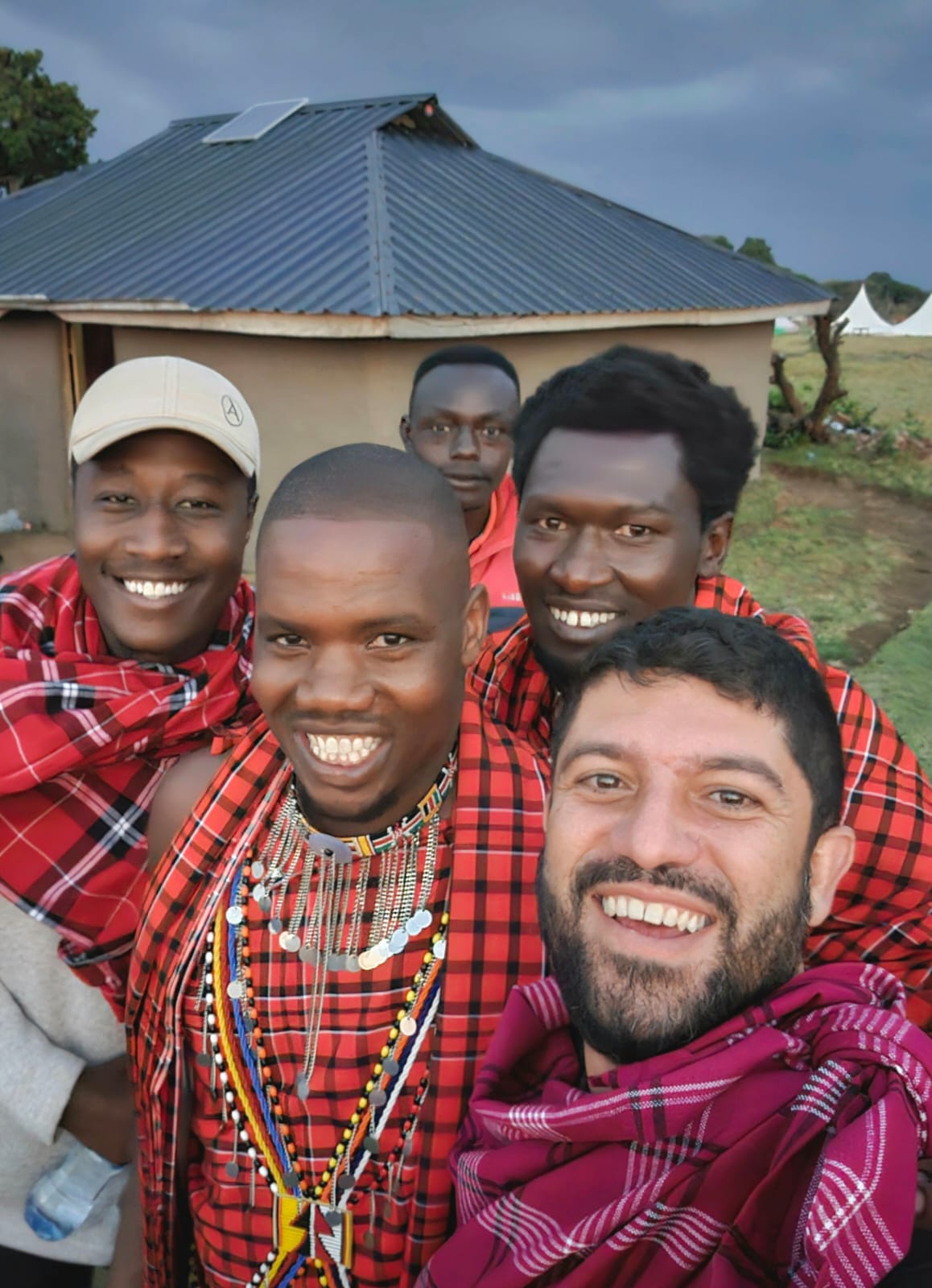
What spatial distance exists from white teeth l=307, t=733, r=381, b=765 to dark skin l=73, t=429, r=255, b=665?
545 mm

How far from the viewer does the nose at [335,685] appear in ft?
4.65

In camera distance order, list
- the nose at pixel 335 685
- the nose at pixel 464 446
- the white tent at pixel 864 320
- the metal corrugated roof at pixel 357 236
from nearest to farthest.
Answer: the nose at pixel 335 685 → the nose at pixel 464 446 → the metal corrugated roof at pixel 357 236 → the white tent at pixel 864 320

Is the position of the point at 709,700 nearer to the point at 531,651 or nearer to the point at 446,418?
the point at 531,651

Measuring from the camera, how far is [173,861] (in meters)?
1.61

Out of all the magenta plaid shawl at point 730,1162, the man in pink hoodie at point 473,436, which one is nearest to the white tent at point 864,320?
the man in pink hoodie at point 473,436

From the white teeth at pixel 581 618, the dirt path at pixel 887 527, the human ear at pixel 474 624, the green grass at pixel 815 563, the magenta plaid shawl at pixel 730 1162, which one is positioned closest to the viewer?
the magenta plaid shawl at pixel 730 1162

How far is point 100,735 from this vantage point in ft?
5.74

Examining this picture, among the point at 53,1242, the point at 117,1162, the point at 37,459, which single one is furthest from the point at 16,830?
the point at 37,459

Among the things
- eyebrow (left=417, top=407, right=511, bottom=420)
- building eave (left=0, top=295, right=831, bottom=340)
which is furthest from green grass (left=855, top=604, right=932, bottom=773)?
building eave (left=0, top=295, right=831, bottom=340)

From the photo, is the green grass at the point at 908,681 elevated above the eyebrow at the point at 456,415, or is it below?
below

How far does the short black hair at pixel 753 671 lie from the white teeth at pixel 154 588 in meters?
0.89

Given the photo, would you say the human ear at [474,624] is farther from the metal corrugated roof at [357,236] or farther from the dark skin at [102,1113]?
the metal corrugated roof at [357,236]

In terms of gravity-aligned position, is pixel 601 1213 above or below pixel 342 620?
below

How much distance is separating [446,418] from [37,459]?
24.2 ft
